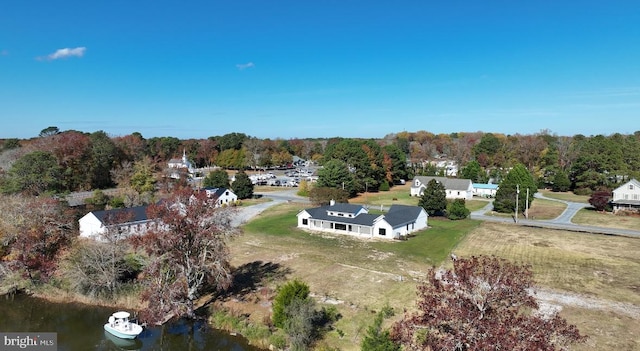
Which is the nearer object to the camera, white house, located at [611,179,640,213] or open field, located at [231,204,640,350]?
open field, located at [231,204,640,350]

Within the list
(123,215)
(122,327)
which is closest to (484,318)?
(122,327)

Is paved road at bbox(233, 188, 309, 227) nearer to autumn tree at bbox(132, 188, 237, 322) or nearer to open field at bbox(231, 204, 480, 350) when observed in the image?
open field at bbox(231, 204, 480, 350)

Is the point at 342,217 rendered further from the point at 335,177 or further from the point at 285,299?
the point at 285,299

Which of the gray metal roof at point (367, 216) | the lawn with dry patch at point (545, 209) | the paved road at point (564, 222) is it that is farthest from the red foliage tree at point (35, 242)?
the lawn with dry patch at point (545, 209)

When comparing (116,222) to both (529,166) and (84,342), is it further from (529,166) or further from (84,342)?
(529,166)

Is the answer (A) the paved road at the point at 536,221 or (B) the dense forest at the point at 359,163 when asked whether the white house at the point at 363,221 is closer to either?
(A) the paved road at the point at 536,221

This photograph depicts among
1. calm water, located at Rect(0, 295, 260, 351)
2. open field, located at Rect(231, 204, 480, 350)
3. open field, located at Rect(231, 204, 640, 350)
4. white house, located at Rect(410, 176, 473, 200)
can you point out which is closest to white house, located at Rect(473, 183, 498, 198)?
white house, located at Rect(410, 176, 473, 200)
